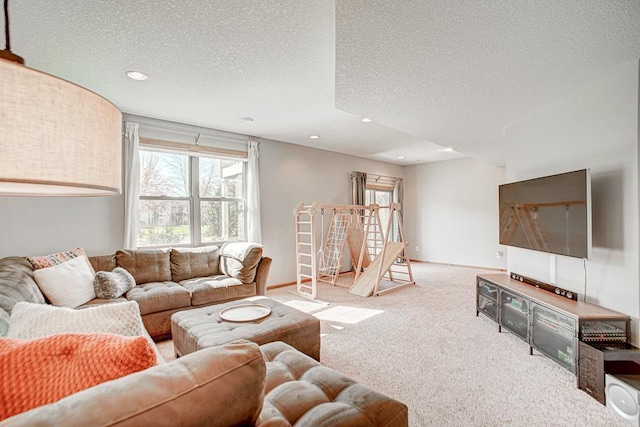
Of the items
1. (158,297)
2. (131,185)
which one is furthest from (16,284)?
(131,185)

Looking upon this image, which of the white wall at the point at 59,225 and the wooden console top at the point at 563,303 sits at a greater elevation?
the white wall at the point at 59,225

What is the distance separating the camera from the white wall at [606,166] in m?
2.02

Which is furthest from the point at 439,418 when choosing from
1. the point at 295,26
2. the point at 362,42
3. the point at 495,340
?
the point at 295,26

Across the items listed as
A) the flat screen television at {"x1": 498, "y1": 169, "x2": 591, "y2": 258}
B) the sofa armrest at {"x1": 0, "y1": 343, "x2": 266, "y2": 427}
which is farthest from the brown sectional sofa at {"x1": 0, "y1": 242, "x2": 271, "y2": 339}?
the flat screen television at {"x1": 498, "y1": 169, "x2": 591, "y2": 258}

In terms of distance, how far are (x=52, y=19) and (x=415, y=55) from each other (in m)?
2.37

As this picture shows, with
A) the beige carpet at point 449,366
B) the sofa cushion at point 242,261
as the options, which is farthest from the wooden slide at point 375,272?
the sofa cushion at point 242,261

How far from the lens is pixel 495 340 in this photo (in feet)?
9.14

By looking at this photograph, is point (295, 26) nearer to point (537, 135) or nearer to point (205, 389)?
point (205, 389)

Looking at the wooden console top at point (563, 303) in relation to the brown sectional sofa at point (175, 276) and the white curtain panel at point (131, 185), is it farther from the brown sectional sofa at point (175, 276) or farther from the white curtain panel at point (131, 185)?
the white curtain panel at point (131, 185)

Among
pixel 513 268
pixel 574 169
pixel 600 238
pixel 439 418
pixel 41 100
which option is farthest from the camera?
pixel 513 268

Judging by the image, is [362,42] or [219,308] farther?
[219,308]

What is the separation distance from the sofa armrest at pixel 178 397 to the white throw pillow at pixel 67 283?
2.47 m

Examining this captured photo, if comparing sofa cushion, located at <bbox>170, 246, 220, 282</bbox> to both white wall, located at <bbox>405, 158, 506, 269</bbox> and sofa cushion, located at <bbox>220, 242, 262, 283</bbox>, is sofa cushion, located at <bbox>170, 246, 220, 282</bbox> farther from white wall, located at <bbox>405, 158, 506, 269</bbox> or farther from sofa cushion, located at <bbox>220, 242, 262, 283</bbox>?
white wall, located at <bbox>405, 158, 506, 269</bbox>

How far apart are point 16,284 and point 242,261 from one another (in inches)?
75.2
